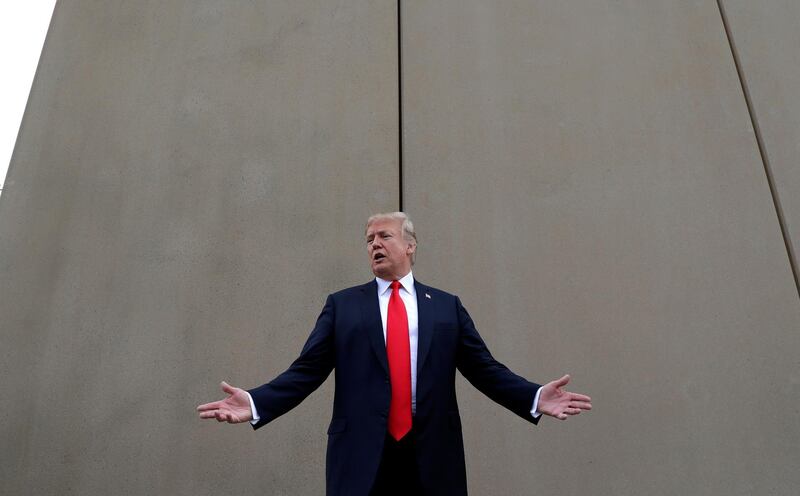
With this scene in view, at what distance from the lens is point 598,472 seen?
10.8 feet

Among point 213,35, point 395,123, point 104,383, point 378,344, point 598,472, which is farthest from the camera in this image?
point 213,35

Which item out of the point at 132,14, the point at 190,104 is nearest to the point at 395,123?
the point at 190,104

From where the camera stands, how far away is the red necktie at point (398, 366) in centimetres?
232

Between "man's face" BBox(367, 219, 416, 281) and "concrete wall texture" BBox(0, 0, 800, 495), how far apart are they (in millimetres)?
949

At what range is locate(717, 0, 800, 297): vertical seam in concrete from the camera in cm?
364

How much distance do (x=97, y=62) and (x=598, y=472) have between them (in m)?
3.29

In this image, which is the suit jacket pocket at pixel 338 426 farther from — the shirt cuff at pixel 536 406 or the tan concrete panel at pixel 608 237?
the tan concrete panel at pixel 608 237

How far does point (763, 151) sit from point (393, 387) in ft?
8.34

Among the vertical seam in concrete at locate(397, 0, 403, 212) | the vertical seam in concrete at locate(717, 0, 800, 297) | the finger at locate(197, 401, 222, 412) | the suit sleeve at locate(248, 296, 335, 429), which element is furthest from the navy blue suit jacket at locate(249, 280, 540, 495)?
the vertical seam in concrete at locate(717, 0, 800, 297)

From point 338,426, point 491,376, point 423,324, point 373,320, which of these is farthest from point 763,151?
point 338,426

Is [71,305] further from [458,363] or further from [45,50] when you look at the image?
[458,363]

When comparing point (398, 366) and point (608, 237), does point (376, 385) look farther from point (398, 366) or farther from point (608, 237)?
point (608, 237)

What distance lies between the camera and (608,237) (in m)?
3.65

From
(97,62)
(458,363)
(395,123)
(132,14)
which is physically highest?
(132,14)
